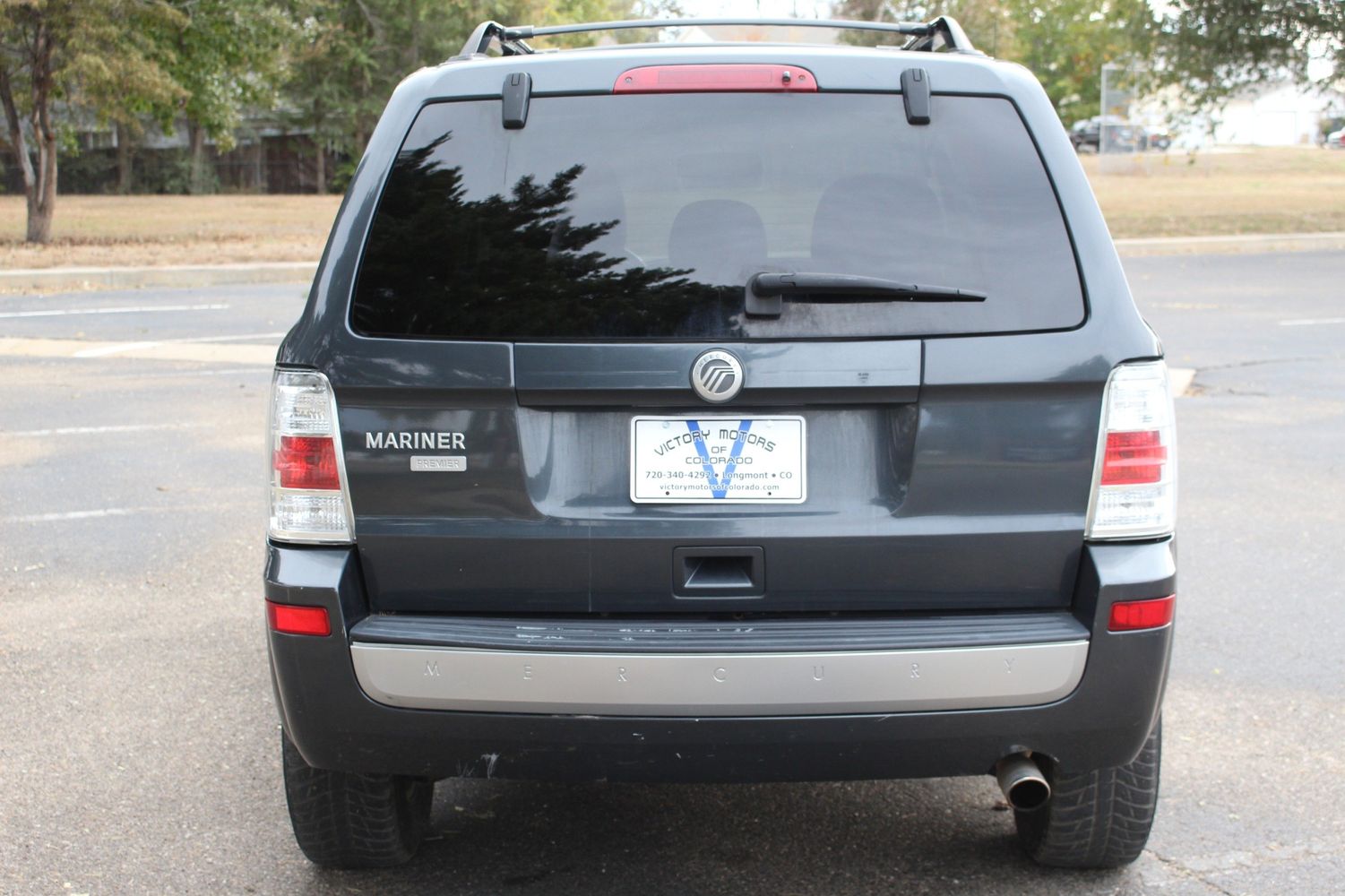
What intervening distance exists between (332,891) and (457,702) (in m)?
0.88

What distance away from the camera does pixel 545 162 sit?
3.02 metres

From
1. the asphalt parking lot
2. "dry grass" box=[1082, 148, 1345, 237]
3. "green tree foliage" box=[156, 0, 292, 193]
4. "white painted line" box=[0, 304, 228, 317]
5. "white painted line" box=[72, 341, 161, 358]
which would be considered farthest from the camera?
"dry grass" box=[1082, 148, 1345, 237]

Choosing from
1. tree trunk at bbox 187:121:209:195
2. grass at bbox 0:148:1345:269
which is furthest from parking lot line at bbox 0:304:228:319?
tree trunk at bbox 187:121:209:195

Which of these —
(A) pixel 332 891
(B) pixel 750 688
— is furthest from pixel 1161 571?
(A) pixel 332 891

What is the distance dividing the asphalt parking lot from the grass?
1491 centimetres

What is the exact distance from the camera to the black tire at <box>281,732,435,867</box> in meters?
3.39

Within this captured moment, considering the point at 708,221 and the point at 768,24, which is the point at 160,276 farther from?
the point at 708,221

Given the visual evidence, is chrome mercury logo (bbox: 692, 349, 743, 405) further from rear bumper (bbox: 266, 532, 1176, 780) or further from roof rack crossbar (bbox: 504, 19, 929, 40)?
roof rack crossbar (bbox: 504, 19, 929, 40)

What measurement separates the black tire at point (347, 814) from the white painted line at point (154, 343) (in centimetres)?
1035

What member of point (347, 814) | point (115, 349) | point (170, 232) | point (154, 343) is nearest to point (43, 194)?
point (170, 232)

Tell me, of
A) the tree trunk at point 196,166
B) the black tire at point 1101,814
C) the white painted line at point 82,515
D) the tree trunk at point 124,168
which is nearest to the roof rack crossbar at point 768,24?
the black tire at point 1101,814

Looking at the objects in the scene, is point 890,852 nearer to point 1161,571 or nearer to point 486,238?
point 1161,571

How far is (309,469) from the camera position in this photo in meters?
3.03

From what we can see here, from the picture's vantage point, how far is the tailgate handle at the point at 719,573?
2.94 m
